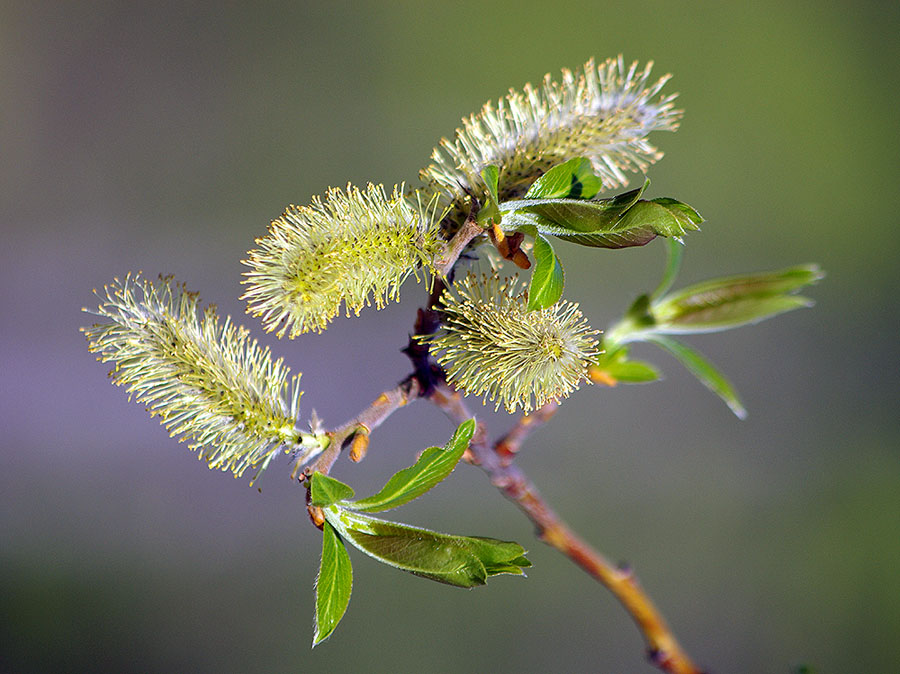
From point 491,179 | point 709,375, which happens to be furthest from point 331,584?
point 709,375

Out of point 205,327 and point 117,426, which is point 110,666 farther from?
point 205,327

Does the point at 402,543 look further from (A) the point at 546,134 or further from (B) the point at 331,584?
(A) the point at 546,134

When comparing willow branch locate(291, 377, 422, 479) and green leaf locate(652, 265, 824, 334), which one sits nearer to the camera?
willow branch locate(291, 377, 422, 479)

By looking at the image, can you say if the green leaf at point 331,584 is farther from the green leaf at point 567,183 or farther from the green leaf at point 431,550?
the green leaf at point 567,183

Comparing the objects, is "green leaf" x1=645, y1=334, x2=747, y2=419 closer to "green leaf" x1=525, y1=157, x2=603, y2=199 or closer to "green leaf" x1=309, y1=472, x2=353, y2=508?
"green leaf" x1=525, y1=157, x2=603, y2=199

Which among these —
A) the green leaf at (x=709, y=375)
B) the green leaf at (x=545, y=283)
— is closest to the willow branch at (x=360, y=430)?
the green leaf at (x=545, y=283)

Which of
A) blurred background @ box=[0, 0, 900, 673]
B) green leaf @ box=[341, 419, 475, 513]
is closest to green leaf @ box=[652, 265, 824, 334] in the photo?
green leaf @ box=[341, 419, 475, 513]

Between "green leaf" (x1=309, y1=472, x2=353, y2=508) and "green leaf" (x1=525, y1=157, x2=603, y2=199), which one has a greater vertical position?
"green leaf" (x1=525, y1=157, x2=603, y2=199)
